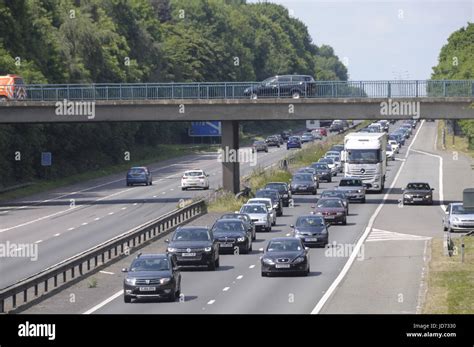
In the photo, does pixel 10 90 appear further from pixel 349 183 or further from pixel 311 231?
pixel 311 231

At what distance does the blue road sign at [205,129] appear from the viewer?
429 feet

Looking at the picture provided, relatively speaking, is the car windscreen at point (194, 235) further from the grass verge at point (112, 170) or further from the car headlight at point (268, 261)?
the grass verge at point (112, 170)

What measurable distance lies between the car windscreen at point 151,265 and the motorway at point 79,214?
630cm

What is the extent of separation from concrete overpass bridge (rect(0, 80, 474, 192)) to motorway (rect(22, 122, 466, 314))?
773 centimetres

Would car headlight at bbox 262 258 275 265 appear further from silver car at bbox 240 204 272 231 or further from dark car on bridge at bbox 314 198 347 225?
dark car on bridge at bbox 314 198 347 225

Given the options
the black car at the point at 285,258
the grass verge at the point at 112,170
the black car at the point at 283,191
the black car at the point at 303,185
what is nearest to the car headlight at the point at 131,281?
the black car at the point at 285,258

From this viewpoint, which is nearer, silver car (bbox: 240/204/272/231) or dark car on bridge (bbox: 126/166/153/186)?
silver car (bbox: 240/204/272/231)

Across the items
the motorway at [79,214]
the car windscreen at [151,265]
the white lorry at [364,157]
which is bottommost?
the motorway at [79,214]

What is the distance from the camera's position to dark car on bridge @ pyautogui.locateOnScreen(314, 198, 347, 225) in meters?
62.3

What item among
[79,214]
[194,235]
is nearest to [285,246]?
[194,235]

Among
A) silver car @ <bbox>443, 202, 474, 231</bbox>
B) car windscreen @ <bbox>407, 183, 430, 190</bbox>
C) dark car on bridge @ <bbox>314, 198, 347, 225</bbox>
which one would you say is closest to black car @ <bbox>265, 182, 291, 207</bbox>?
car windscreen @ <bbox>407, 183, 430, 190</bbox>

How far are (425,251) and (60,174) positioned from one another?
191 feet

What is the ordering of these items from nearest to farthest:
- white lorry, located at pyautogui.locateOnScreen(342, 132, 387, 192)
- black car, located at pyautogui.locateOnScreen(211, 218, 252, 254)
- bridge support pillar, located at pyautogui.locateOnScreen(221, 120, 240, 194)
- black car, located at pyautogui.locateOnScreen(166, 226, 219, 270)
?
black car, located at pyautogui.locateOnScreen(166, 226, 219, 270) → black car, located at pyautogui.locateOnScreen(211, 218, 252, 254) → bridge support pillar, located at pyautogui.locateOnScreen(221, 120, 240, 194) → white lorry, located at pyautogui.locateOnScreen(342, 132, 387, 192)
